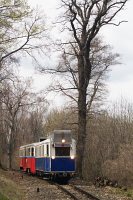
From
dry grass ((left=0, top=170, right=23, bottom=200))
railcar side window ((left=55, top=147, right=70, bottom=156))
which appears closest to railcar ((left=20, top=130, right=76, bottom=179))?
railcar side window ((left=55, top=147, right=70, bottom=156))

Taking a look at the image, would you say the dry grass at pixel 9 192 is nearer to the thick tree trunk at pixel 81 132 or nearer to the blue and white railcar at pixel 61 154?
the blue and white railcar at pixel 61 154

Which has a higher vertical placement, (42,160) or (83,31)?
(83,31)

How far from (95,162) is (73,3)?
43.6 ft

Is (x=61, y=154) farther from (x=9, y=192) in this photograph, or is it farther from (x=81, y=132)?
(x=9, y=192)

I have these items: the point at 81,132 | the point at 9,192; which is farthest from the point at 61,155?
the point at 9,192

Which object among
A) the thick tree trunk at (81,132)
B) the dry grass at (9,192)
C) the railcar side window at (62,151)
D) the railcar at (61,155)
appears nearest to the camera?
the dry grass at (9,192)

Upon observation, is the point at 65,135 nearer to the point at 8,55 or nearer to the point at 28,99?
the point at 8,55

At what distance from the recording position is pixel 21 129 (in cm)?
9488

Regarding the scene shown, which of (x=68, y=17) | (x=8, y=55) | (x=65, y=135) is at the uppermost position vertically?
(x=68, y=17)

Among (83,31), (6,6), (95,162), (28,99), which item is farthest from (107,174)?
(28,99)

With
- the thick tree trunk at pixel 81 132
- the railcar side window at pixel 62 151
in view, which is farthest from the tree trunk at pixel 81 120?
the railcar side window at pixel 62 151

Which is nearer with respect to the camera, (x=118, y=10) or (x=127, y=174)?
(x=127, y=174)

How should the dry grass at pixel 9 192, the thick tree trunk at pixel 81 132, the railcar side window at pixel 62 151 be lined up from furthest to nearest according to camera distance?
the thick tree trunk at pixel 81 132
the railcar side window at pixel 62 151
the dry grass at pixel 9 192

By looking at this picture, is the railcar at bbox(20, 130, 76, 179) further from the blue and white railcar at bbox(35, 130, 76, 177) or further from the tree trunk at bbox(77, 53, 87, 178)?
the tree trunk at bbox(77, 53, 87, 178)
